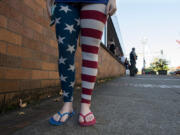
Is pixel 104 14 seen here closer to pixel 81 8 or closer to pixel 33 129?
pixel 81 8

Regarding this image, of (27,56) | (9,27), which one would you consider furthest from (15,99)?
(9,27)

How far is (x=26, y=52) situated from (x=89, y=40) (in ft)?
3.62

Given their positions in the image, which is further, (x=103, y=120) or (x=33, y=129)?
(x=103, y=120)

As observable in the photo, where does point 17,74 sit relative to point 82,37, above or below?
below

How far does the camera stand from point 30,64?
7.16ft

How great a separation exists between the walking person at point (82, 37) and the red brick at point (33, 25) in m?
0.87

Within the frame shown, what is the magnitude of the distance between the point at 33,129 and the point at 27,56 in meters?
1.14

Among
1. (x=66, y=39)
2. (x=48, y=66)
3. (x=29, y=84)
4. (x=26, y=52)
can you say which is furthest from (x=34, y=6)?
(x=66, y=39)

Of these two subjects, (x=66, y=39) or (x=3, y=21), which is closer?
(x=66, y=39)

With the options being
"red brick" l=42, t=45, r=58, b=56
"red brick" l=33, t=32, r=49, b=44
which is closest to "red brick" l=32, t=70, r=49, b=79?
"red brick" l=42, t=45, r=58, b=56

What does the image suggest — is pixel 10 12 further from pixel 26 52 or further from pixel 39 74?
pixel 39 74

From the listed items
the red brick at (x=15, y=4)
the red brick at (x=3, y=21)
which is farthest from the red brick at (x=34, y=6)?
the red brick at (x=3, y=21)

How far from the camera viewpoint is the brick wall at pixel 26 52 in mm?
1747

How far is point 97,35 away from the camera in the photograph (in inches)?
53.1
